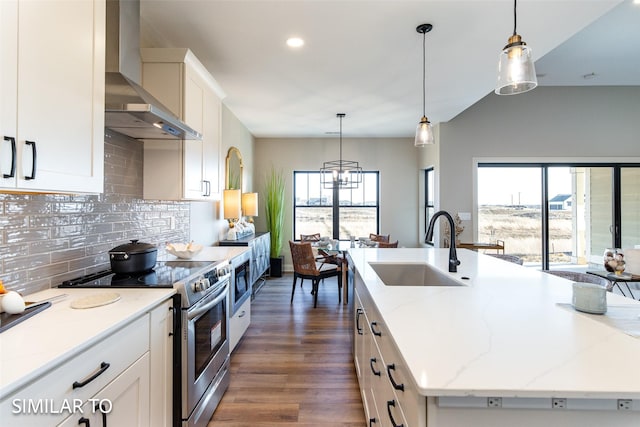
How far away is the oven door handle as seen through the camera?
164 cm

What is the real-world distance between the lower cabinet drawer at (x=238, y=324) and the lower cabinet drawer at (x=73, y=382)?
1.40 metres

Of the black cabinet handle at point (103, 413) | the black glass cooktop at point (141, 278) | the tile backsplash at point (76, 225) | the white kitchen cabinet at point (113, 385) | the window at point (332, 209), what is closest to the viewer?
the white kitchen cabinet at point (113, 385)

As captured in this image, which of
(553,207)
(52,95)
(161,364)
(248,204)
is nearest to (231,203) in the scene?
(248,204)

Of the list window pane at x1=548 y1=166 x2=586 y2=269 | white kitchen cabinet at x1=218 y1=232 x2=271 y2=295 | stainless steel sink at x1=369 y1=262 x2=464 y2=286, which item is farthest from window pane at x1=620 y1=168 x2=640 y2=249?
white kitchen cabinet at x1=218 y1=232 x2=271 y2=295

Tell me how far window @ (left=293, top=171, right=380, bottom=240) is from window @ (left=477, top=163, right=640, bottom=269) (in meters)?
2.17

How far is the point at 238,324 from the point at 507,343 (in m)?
2.42

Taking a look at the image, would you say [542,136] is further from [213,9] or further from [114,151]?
[114,151]

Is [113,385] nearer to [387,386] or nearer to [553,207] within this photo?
[387,386]

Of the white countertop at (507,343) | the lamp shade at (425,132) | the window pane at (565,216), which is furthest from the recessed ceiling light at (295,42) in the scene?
the window pane at (565,216)

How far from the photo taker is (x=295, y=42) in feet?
8.48

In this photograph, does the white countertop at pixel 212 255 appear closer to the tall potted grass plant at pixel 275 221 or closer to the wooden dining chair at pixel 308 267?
the wooden dining chair at pixel 308 267

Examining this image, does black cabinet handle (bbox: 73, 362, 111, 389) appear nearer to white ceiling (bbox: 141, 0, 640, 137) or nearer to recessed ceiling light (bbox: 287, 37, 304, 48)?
white ceiling (bbox: 141, 0, 640, 137)

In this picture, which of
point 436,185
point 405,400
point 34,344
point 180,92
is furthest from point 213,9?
point 436,185

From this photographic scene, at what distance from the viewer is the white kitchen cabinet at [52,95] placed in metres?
1.04
